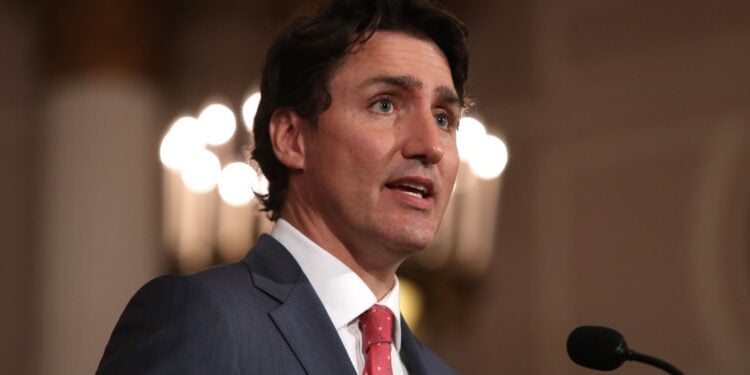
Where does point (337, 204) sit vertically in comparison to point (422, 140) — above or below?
below

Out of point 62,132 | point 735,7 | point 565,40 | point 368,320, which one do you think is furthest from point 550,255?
point 368,320

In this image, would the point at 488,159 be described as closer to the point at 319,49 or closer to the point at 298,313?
the point at 319,49

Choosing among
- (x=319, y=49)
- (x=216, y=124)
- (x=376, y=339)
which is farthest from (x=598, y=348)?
(x=216, y=124)

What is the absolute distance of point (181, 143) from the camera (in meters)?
5.32

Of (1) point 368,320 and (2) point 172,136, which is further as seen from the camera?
(2) point 172,136

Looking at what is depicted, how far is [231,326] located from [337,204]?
37cm

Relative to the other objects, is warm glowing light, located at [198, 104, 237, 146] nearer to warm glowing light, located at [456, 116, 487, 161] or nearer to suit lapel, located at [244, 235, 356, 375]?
warm glowing light, located at [456, 116, 487, 161]

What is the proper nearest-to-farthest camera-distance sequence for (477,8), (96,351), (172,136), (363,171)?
(363,171)
(172,136)
(96,351)
(477,8)

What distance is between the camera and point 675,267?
5.90 m

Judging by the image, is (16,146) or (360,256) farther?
(16,146)

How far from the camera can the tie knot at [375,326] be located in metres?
2.21

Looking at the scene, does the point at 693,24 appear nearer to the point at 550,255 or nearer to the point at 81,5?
the point at 550,255

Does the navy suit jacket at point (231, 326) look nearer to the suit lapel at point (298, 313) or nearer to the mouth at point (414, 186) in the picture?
the suit lapel at point (298, 313)

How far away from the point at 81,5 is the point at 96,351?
70.1 inches
